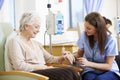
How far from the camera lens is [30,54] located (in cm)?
239

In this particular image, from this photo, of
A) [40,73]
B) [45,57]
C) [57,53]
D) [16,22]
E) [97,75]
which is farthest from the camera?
[16,22]

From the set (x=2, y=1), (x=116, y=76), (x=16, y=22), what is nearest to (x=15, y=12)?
(x=16, y=22)

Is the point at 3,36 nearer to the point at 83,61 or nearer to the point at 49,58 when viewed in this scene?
the point at 49,58

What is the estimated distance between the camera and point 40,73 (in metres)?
2.14

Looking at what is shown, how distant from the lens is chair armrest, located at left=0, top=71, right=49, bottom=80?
1.96 metres

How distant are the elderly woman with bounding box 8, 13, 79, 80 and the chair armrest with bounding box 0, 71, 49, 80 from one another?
0.48ft

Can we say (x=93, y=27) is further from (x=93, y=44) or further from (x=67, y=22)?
(x=67, y=22)

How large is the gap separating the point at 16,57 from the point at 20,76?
0.23 metres

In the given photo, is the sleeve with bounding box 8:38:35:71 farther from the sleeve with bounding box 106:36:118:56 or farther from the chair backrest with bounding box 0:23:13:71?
the sleeve with bounding box 106:36:118:56

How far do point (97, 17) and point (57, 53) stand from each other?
1146mm

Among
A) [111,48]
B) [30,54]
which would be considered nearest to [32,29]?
[30,54]

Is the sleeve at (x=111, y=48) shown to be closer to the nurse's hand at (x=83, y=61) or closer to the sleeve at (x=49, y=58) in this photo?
the nurse's hand at (x=83, y=61)

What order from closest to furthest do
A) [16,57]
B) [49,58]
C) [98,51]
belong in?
[16,57] → [98,51] → [49,58]

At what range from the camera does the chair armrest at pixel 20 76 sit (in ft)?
6.43
